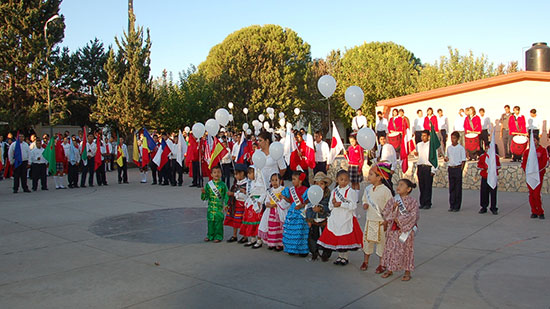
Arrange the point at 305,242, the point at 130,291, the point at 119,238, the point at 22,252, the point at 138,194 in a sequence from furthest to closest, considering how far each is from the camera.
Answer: the point at 138,194
the point at 119,238
the point at 22,252
the point at 305,242
the point at 130,291

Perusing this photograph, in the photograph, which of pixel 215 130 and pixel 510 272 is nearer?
pixel 510 272

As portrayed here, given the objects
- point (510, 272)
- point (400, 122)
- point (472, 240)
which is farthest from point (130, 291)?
point (400, 122)

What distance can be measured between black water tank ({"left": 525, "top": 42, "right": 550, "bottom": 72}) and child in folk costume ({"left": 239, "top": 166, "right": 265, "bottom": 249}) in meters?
20.1

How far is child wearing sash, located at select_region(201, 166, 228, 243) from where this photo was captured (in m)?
7.38

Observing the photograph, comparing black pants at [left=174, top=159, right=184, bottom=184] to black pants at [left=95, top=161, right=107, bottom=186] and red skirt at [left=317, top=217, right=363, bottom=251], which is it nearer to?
black pants at [left=95, top=161, right=107, bottom=186]

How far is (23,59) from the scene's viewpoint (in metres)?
27.6

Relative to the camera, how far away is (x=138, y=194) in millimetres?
13914

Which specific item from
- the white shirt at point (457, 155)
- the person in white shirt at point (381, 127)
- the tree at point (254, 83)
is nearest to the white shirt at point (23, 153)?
the person in white shirt at point (381, 127)

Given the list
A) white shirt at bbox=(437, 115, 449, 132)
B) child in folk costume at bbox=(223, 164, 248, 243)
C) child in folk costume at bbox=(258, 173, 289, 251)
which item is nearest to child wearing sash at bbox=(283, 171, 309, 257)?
child in folk costume at bbox=(258, 173, 289, 251)

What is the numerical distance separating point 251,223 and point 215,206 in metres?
0.74

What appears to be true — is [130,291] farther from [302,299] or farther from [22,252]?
[22,252]

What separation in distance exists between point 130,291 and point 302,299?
1974 mm

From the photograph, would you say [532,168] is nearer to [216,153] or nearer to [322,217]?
[322,217]

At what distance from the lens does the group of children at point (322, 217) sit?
532cm
